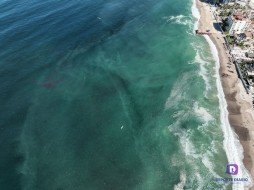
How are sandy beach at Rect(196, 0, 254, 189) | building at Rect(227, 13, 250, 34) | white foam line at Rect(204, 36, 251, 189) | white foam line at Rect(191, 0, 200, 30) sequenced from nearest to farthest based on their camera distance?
white foam line at Rect(204, 36, 251, 189) < sandy beach at Rect(196, 0, 254, 189) < building at Rect(227, 13, 250, 34) < white foam line at Rect(191, 0, 200, 30)

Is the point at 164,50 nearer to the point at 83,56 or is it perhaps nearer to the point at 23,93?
the point at 83,56

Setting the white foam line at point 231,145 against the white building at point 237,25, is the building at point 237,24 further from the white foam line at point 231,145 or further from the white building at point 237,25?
the white foam line at point 231,145

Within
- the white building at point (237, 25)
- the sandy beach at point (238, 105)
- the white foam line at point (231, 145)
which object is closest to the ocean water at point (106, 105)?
the white foam line at point (231, 145)

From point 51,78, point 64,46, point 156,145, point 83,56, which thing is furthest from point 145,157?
point 64,46

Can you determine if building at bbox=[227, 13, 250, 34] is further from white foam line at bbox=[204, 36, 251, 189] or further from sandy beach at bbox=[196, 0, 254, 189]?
white foam line at bbox=[204, 36, 251, 189]

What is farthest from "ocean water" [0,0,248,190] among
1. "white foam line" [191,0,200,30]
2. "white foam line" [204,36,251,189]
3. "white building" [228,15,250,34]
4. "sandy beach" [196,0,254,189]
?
"white building" [228,15,250,34]

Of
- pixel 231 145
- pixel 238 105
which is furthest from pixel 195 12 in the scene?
pixel 231 145
